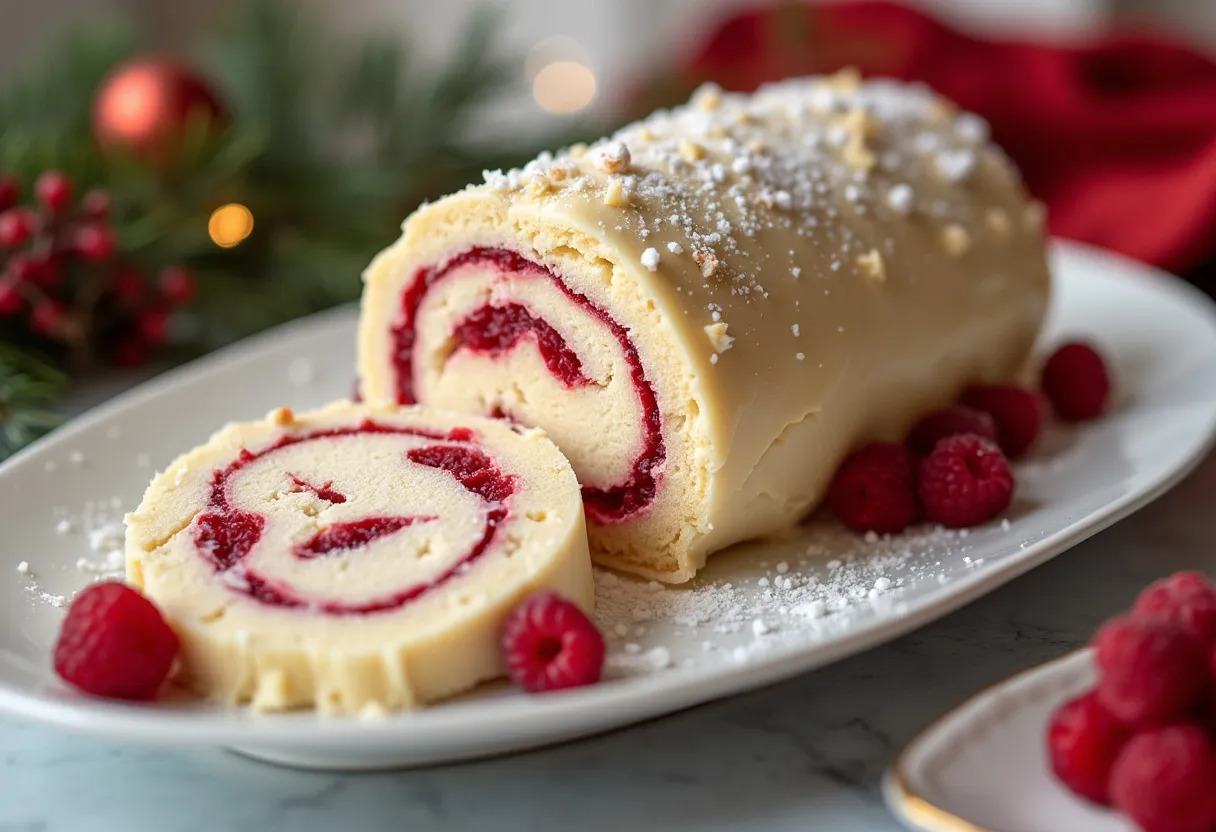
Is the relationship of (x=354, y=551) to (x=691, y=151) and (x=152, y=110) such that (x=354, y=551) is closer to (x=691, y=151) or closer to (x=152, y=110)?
(x=691, y=151)

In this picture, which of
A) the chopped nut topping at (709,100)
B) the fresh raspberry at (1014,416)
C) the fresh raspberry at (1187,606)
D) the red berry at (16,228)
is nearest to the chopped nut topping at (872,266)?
the fresh raspberry at (1014,416)

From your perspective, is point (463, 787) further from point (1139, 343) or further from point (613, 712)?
point (1139, 343)

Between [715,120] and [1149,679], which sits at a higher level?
[715,120]

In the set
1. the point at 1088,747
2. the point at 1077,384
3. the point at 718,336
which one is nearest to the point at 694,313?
the point at 718,336

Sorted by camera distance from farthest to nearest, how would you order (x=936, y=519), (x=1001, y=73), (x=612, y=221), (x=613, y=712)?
(x=1001, y=73), (x=936, y=519), (x=612, y=221), (x=613, y=712)

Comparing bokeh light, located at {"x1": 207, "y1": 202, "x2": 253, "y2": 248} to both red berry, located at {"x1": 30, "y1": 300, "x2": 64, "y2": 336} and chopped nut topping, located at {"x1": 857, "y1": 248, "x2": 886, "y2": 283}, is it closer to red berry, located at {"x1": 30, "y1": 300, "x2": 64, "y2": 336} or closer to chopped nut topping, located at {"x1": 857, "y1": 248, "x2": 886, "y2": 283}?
red berry, located at {"x1": 30, "y1": 300, "x2": 64, "y2": 336}

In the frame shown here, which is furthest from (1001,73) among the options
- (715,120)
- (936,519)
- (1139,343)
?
(936,519)
